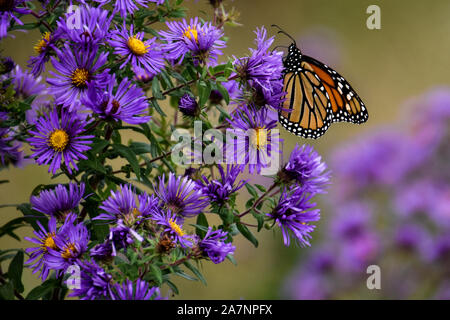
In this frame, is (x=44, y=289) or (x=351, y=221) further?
(x=351, y=221)

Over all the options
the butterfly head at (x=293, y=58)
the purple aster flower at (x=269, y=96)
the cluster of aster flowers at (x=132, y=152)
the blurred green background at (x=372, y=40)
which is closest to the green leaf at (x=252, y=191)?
the cluster of aster flowers at (x=132, y=152)

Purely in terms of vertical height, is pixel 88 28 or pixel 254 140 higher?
pixel 88 28

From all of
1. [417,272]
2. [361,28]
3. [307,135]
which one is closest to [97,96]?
[307,135]

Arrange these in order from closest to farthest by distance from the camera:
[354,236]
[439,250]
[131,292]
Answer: [131,292], [439,250], [354,236]

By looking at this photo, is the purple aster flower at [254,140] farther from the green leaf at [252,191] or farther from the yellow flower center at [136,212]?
the yellow flower center at [136,212]

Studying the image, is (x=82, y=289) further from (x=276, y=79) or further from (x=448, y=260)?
(x=448, y=260)

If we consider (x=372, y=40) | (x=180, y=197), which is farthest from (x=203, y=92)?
(x=372, y=40)

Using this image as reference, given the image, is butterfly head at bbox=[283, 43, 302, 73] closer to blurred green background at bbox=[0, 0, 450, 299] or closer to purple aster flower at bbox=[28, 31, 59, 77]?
purple aster flower at bbox=[28, 31, 59, 77]

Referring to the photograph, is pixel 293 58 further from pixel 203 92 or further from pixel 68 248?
pixel 68 248
